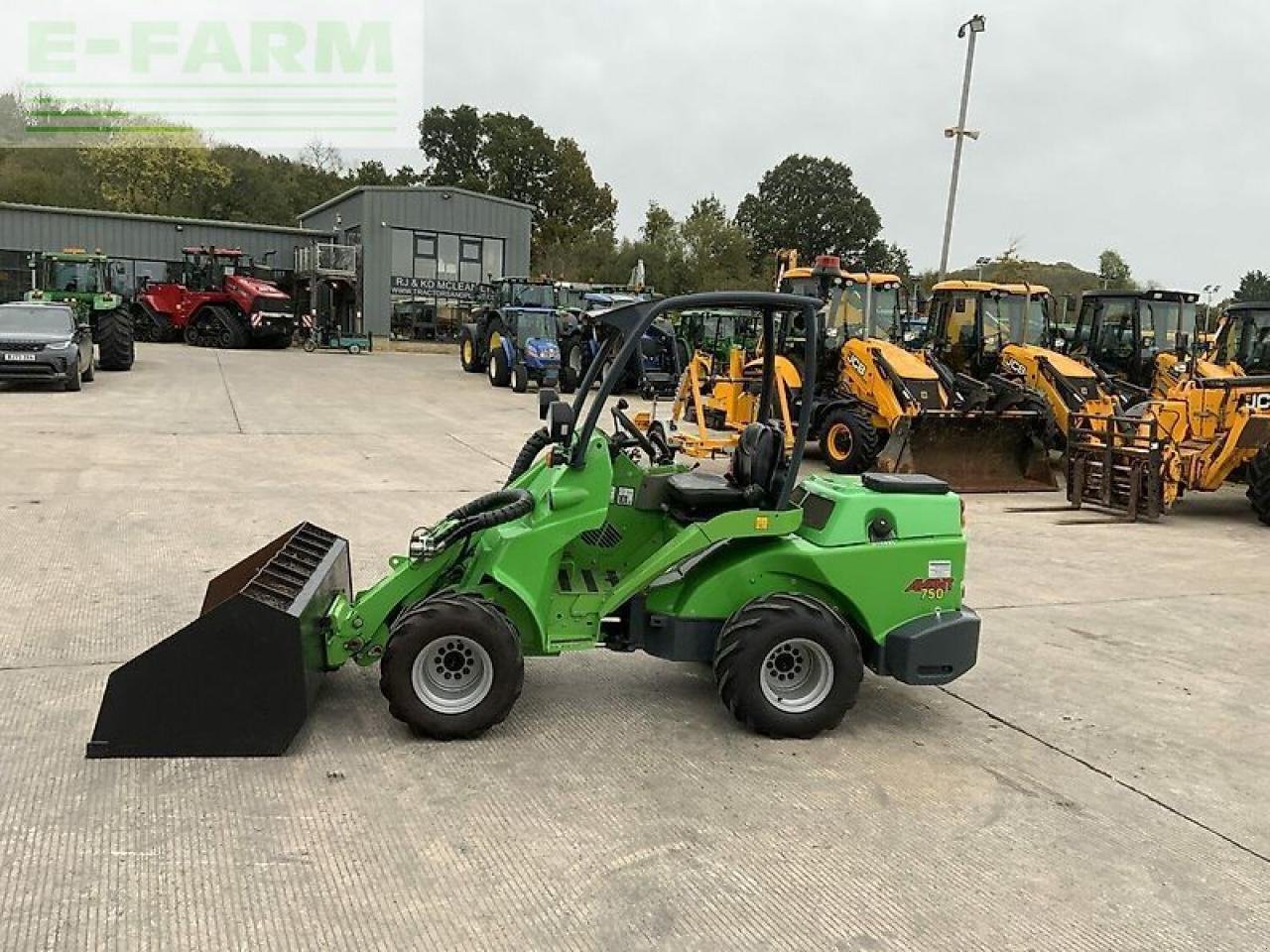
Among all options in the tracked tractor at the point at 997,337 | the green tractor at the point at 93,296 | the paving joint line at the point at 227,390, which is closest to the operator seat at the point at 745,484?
the tracked tractor at the point at 997,337

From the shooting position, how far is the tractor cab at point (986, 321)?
13359 mm

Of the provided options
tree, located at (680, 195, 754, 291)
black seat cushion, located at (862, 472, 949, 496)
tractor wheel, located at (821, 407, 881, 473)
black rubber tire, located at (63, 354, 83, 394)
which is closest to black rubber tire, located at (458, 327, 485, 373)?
black rubber tire, located at (63, 354, 83, 394)

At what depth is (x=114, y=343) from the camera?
19.3m

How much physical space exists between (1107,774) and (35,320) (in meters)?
16.8

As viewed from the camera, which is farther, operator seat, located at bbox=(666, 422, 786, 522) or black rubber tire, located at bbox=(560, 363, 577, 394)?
black rubber tire, located at bbox=(560, 363, 577, 394)

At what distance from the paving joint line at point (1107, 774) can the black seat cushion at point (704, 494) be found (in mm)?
1454

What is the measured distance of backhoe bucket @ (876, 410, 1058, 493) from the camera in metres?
10.9

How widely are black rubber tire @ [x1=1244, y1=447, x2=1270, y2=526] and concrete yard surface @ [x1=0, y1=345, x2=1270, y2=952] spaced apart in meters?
3.94

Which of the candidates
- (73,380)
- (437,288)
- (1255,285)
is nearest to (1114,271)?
(1255,285)

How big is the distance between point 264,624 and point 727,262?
48.4 meters

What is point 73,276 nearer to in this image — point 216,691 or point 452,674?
point 216,691

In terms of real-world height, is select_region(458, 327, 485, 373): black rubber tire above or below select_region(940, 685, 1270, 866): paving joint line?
above

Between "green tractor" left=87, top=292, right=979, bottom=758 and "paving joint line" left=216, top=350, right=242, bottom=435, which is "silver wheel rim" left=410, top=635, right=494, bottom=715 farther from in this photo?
"paving joint line" left=216, top=350, right=242, bottom=435

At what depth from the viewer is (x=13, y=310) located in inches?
628
